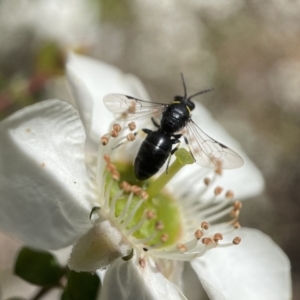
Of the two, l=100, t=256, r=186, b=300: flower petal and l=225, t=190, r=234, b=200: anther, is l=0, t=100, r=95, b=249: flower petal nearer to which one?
l=100, t=256, r=186, b=300: flower petal

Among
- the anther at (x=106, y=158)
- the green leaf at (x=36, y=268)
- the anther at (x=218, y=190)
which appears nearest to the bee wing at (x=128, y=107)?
the anther at (x=106, y=158)

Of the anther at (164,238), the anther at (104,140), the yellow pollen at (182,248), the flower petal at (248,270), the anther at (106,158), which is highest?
the anther at (104,140)

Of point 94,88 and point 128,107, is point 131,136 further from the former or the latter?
point 94,88

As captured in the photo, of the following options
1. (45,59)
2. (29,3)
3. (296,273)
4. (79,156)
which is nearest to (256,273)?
(79,156)

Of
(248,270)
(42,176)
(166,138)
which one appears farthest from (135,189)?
(248,270)

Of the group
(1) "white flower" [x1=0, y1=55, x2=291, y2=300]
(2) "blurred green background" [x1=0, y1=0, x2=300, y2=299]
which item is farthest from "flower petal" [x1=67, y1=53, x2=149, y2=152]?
(2) "blurred green background" [x1=0, y1=0, x2=300, y2=299]

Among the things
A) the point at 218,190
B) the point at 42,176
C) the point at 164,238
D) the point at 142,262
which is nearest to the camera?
the point at 42,176

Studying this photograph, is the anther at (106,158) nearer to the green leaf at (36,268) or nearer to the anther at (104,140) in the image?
the anther at (104,140)
